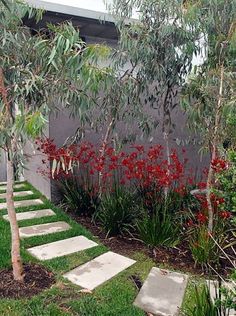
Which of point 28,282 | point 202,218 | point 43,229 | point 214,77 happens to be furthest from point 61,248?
point 214,77

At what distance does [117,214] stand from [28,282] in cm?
166

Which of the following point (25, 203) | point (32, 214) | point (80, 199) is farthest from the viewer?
point (25, 203)

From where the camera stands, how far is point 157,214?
4.38 m

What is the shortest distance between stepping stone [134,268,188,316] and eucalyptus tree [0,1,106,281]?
1099 millimetres

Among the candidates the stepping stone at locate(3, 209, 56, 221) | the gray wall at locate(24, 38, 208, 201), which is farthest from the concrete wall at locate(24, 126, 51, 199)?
the stepping stone at locate(3, 209, 56, 221)

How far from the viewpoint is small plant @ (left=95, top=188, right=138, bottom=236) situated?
4.72 metres

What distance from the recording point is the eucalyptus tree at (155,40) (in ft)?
15.8

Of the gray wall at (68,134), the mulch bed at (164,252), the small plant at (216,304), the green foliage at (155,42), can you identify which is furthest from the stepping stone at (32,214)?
the small plant at (216,304)

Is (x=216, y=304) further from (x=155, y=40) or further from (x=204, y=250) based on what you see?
(x=155, y=40)

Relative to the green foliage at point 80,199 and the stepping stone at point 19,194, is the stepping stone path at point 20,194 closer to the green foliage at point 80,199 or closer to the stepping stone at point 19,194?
the stepping stone at point 19,194

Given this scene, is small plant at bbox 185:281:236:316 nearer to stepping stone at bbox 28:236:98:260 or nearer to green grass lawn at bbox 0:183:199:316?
green grass lawn at bbox 0:183:199:316

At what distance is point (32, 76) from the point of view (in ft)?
9.55

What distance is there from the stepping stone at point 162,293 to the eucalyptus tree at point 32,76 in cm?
110

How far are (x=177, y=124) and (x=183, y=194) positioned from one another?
1.64 m
